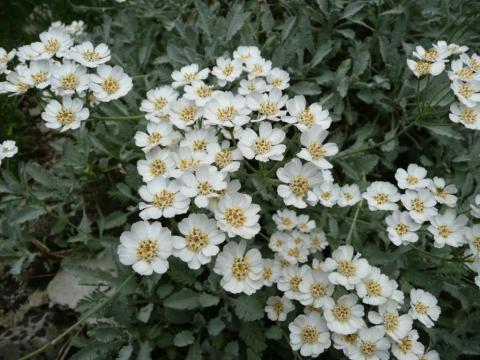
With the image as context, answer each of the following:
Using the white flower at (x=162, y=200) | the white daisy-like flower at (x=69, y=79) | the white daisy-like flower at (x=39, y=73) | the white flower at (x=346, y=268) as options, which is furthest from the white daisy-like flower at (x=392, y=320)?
the white daisy-like flower at (x=39, y=73)

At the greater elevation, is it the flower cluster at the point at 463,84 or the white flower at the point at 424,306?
the flower cluster at the point at 463,84

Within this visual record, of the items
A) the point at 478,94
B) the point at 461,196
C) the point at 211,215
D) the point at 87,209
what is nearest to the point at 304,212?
the point at 211,215

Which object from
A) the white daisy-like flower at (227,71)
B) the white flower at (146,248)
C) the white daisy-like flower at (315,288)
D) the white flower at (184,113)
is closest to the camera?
the white flower at (146,248)

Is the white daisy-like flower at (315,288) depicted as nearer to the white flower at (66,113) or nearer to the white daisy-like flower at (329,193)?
the white daisy-like flower at (329,193)

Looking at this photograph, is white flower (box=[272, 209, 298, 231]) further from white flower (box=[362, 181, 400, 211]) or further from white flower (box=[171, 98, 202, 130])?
white flower (box=[171, 98, 202, 130])

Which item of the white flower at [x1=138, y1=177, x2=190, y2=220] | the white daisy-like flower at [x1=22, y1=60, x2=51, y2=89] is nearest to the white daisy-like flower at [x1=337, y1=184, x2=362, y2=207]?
the white flower at [x1=138, y1=177, x2=190, y2=220]

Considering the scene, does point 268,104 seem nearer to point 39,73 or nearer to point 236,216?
point 236,216
